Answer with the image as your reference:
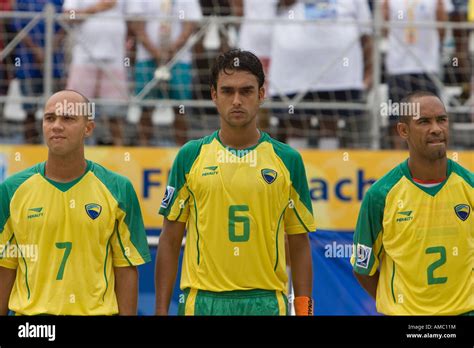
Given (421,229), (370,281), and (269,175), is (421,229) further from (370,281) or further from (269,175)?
(269,175)

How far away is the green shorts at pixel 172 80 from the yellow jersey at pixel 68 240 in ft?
13.3

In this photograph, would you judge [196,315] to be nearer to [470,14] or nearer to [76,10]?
[76,10]

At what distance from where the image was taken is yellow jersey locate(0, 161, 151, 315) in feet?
22.0

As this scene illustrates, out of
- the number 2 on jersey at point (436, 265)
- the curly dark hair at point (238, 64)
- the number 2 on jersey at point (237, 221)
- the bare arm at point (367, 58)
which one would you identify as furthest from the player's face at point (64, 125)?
the bare arm at point (367, 58)

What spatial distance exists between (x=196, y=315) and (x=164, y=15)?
191 inches

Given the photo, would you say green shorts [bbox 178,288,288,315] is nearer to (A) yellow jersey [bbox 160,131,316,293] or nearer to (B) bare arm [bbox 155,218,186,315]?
(A) yellow jersey [bbox 160,131,316,293]

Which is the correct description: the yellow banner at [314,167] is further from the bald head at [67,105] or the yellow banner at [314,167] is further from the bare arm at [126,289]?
the bare arm at [126,289]

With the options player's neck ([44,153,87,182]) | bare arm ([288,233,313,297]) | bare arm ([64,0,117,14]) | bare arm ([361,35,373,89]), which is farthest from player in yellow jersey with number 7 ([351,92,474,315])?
bare arm ([64,0,117,14])

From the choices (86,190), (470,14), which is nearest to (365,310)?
(86,190)

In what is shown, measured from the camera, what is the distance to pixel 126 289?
688cm

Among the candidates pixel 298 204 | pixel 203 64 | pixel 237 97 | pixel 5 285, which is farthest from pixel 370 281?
pixel 203 64

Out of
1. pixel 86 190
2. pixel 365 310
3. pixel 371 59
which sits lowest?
pixel 365 310

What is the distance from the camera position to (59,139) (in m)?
6.89
